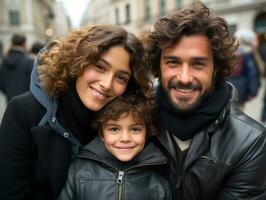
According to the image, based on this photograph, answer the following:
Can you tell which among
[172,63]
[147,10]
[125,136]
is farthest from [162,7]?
[125,136]

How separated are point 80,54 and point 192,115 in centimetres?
79

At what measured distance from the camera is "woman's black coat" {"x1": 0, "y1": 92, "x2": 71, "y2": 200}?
2.38m

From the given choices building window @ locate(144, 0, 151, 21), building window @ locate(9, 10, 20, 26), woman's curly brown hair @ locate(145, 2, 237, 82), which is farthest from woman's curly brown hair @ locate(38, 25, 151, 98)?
building window @ locate(9, 10, 20, 26)

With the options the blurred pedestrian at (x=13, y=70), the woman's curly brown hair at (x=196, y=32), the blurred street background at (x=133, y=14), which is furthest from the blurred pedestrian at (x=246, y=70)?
the blurred street background at (x=133, y=14)

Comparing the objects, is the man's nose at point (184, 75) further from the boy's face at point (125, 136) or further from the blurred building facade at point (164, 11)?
the blurred building facade at point (164, 11)

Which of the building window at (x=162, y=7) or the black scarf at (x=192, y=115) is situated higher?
the black scarf at (x=192, y=115)

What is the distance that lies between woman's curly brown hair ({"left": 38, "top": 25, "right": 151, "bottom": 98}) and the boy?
263 mm

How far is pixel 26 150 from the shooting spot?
2426 mm

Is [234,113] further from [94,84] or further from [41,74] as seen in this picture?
[41,74]

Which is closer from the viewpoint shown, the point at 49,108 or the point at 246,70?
the point at 49,108

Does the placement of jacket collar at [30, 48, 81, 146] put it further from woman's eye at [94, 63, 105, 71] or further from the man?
the man

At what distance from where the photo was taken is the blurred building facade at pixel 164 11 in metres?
23.1

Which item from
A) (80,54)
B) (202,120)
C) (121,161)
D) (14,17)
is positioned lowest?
A: (14,17)

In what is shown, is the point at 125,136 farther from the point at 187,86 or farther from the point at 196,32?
the point at 196,32
